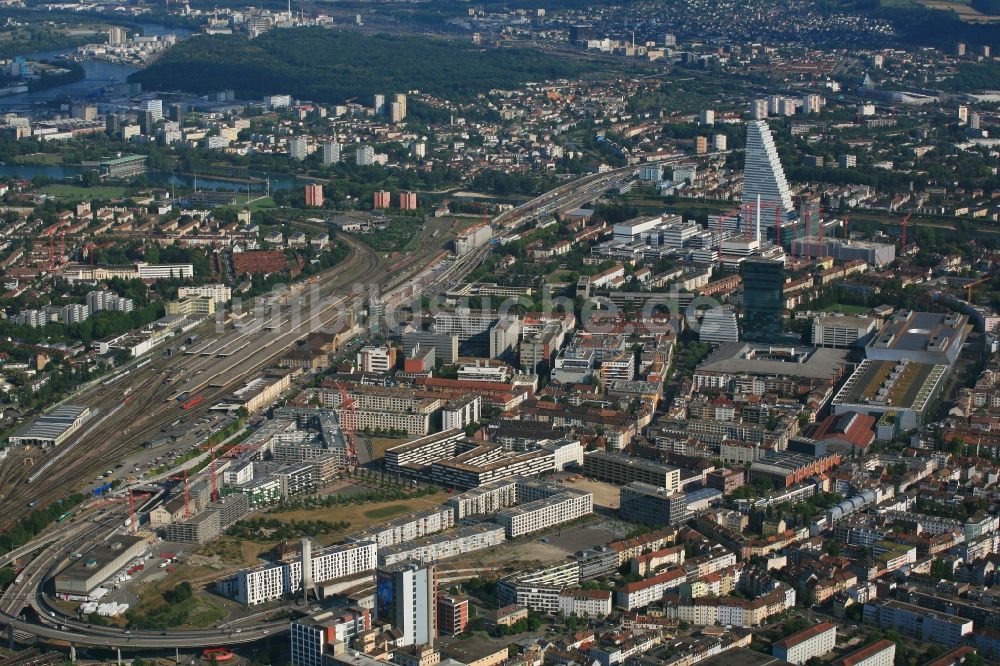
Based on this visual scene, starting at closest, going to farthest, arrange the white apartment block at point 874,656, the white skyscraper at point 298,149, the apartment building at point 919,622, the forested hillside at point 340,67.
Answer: the white apartment block at point 874,656 < the apartment building at point 919,622 < the white skyscraper at point 298,149 < the forested hillside at point 340,67

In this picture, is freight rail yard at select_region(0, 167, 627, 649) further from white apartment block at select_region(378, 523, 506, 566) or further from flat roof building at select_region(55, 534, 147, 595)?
white apartment block at select_region(378, 523, 506, 566)

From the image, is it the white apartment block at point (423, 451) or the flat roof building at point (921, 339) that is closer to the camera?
the white apartment block at point (423, 451)

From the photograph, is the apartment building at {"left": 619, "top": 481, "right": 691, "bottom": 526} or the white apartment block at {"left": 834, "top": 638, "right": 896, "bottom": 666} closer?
the white apartment block at {"left": 834, "top": 638, "right": 896, "bottom": 666}

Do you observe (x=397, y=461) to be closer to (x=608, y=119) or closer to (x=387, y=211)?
(x=387, y=211)

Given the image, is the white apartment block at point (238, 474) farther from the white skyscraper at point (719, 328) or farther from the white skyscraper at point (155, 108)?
the white skyscraper at point (155, 108)

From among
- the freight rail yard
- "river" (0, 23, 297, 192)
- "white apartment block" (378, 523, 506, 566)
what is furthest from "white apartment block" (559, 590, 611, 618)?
"river" (0, 23, 297, 192)

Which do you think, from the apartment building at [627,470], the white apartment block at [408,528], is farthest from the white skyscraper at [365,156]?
the white apartment block at [408,528]

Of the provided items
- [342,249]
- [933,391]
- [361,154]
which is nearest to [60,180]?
[361,154]
